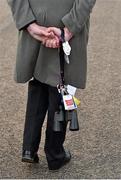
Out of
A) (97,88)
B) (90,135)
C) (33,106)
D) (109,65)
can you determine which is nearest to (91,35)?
(109,65)

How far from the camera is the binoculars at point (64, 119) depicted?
3527 millimetres

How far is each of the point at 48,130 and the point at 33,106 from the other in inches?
8.9

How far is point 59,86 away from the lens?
11.6ft

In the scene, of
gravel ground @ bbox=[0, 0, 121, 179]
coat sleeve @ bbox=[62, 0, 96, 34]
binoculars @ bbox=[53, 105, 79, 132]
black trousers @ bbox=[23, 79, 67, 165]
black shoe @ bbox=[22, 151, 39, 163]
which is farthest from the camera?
gravel ground @ bbox=[0, 0, 121, 179]

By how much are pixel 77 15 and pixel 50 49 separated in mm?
343

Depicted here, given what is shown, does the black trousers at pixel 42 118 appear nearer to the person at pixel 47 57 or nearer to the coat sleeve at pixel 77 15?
the person at pixel 47 57

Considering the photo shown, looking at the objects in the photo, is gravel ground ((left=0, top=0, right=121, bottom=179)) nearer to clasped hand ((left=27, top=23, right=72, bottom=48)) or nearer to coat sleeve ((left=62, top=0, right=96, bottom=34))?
clasped hand ((left=27, top=23, right=72, bottom=48))

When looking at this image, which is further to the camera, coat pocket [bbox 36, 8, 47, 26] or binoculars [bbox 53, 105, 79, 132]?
binoculars [bbox 53, 105, 79, 132]

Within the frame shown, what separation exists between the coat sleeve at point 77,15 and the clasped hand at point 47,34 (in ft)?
0.19

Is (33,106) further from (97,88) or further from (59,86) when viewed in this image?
(97,88)

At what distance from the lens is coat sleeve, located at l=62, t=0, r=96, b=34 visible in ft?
10.8

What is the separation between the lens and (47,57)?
3.51 m

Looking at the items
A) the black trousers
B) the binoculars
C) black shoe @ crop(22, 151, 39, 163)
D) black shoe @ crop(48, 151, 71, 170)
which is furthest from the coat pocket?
black shoe @ crop(48, 151, 71, 170)

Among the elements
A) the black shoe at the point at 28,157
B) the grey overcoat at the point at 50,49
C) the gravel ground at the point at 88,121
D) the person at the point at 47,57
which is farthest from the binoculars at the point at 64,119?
the gravel ground at the point at 88,121
